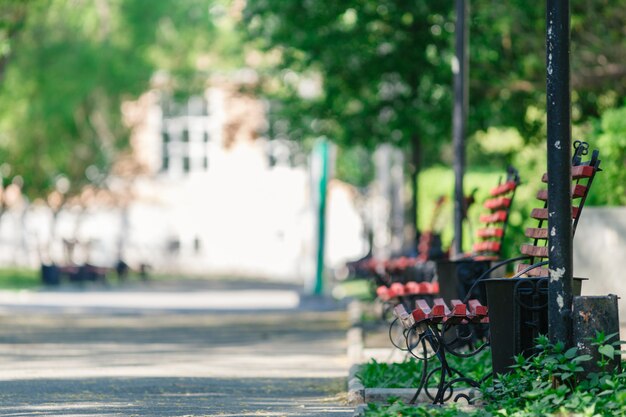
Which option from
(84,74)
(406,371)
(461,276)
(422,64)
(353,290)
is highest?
(84,74)

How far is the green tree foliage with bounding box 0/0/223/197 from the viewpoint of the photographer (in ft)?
137

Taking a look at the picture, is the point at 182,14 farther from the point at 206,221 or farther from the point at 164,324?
the point at 164,324

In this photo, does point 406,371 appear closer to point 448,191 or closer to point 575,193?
point 575,193

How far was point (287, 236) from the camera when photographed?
61312 mm

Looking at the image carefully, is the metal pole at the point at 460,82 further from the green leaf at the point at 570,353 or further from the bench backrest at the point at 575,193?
the green leaf at the point at 570,353

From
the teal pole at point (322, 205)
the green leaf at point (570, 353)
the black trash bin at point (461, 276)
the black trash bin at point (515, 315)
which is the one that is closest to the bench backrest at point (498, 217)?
the black trash bin at point (461, 276)

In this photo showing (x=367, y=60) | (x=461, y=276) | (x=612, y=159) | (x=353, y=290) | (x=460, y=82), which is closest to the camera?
(x=461, y=276)

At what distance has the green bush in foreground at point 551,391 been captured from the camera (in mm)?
9258

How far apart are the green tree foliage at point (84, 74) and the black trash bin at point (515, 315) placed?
85.6 ft

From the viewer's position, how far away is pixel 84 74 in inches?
1703

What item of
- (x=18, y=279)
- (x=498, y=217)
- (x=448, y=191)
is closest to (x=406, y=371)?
(x=498, y=217)

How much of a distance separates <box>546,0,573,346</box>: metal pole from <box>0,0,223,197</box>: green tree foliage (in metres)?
26.4

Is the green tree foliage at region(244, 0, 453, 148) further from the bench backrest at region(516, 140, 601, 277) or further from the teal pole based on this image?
the bench backrest at region(516, 140, 601, 277)

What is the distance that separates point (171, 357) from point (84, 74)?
2745 centimetres
